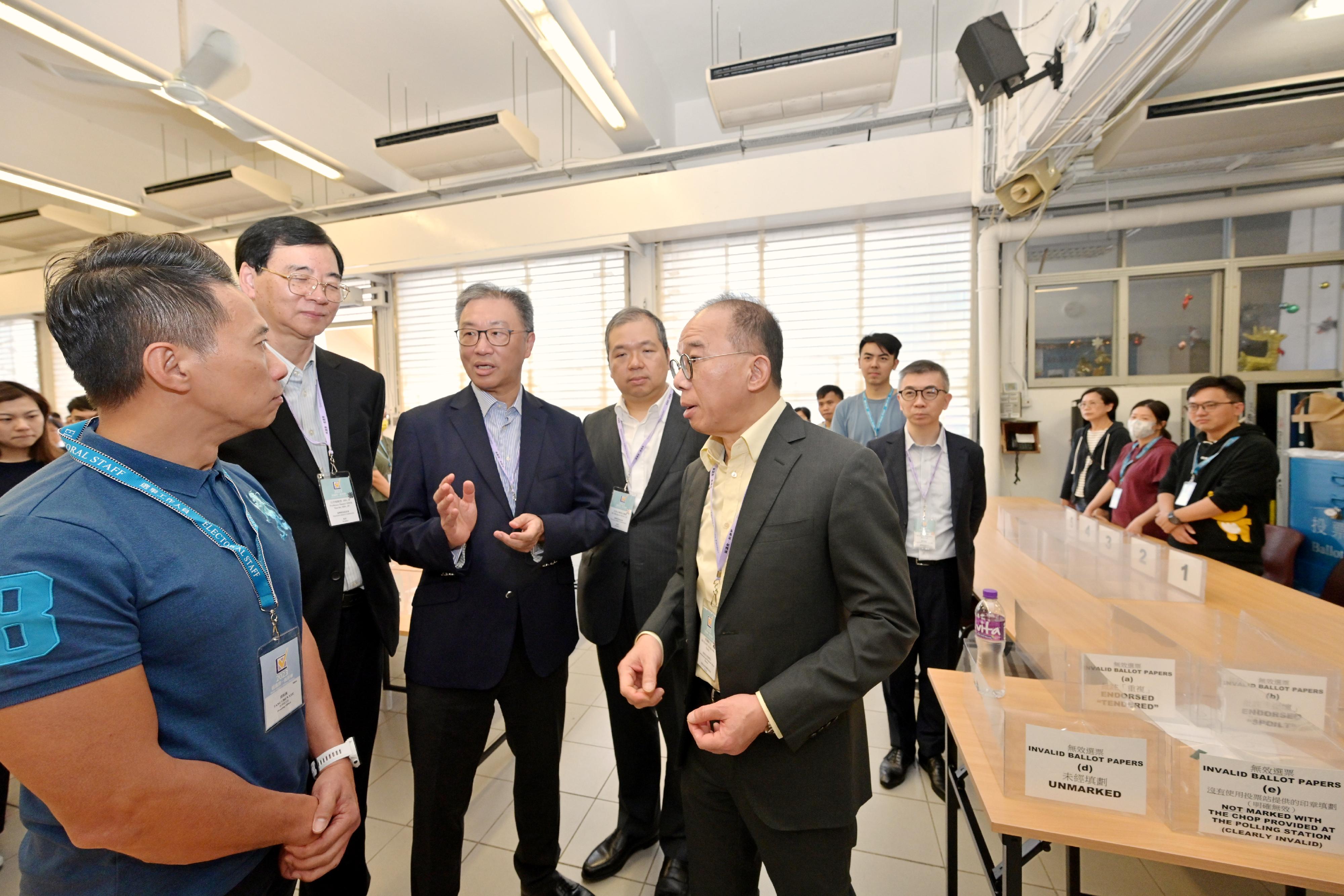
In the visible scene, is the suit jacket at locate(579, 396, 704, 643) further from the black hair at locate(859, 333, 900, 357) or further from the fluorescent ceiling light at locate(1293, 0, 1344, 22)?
the fluorescent ceiling light at locate(1293, 0, 1344, 22)

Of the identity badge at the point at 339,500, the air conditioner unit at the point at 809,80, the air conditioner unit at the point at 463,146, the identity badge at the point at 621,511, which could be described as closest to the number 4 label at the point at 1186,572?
the identity badge at the point at 621,511

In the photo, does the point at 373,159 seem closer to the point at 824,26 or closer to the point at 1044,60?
the point at 824,26

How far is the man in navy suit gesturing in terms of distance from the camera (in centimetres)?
156

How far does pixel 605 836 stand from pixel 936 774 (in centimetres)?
155

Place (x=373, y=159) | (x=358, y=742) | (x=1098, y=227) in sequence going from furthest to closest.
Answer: (x=373, y=159), (x=1098, y=227), (x=358, y=742)

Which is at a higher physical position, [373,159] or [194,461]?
[373,159]

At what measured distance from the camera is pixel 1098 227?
14.6 ft

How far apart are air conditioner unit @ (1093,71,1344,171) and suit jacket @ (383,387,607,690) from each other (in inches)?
169

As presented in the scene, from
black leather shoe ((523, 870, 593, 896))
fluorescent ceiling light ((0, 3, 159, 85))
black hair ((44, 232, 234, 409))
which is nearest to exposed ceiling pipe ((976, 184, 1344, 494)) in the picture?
black leather shoe ((523, 870, 593, 896))

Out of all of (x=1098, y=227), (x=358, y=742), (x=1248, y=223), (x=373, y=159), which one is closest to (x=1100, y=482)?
(x=1098, y=227)

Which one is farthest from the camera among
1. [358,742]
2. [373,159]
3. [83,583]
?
[373,159]

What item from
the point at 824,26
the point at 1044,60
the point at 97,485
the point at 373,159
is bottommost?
the point at 97,485

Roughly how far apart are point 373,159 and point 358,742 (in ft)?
20.1

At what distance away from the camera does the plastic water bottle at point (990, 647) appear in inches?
63.6
